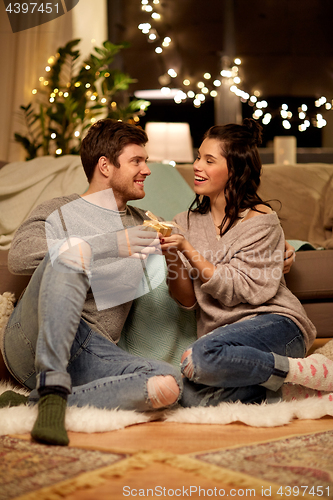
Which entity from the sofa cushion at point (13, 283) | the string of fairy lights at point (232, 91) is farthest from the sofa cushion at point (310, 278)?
the string of fairy lights at point (232, 91)

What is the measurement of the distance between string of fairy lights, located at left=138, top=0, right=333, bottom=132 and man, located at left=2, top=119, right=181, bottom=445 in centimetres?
244

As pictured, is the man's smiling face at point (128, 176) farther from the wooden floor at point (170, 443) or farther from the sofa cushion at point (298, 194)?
the sofa cushion at point (298, 194)

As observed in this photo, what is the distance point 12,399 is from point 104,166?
2.32 ft

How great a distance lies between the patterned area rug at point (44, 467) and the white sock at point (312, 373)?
0.52 metres

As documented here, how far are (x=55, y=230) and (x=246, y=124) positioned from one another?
0.68m

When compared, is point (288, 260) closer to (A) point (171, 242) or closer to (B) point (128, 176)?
(A) point (171, 242)

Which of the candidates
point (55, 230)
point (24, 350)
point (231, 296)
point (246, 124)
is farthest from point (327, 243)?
point (24, 350)

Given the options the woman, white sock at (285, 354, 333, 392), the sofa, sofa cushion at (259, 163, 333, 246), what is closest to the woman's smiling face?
the woman

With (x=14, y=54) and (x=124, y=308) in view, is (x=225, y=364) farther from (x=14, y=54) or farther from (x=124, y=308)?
(x=14, y=54)

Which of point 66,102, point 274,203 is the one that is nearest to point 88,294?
point 274,203

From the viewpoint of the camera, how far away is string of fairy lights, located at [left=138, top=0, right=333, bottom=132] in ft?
12.1

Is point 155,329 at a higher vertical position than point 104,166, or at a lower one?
lower

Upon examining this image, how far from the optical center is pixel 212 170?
1.42m

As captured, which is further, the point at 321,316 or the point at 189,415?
the point at 321,316
